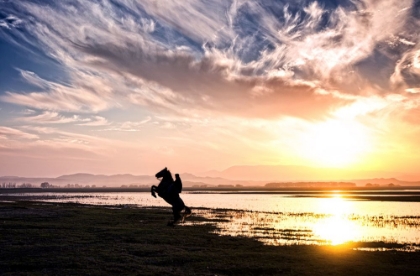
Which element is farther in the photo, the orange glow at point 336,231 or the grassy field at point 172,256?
the orange glow at point 336,231

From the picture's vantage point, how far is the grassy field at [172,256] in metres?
16.8

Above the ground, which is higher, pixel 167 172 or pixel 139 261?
pixel 167 172

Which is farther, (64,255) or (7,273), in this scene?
(64,255)

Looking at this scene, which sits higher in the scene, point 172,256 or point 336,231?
point 172,256

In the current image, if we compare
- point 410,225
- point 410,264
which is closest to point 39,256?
point 410,264

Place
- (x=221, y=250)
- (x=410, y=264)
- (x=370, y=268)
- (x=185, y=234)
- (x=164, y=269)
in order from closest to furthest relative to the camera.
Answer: (x=164, y=269)
(x=370, y=268)
(x=410, y=264)
(x=221, y=250)
(x=185, y=234)

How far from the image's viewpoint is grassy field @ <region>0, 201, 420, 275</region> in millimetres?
16781

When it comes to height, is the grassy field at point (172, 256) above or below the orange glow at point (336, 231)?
above

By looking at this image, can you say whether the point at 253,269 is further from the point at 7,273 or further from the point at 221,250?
the point at 7,273

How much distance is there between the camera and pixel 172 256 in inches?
779

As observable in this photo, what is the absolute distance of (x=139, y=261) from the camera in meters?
18.3

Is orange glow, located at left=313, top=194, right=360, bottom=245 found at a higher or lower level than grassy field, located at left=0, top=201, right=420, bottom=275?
lower

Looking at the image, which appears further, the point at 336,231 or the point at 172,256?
the point at 336,231

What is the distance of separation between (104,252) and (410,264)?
16.2 m
